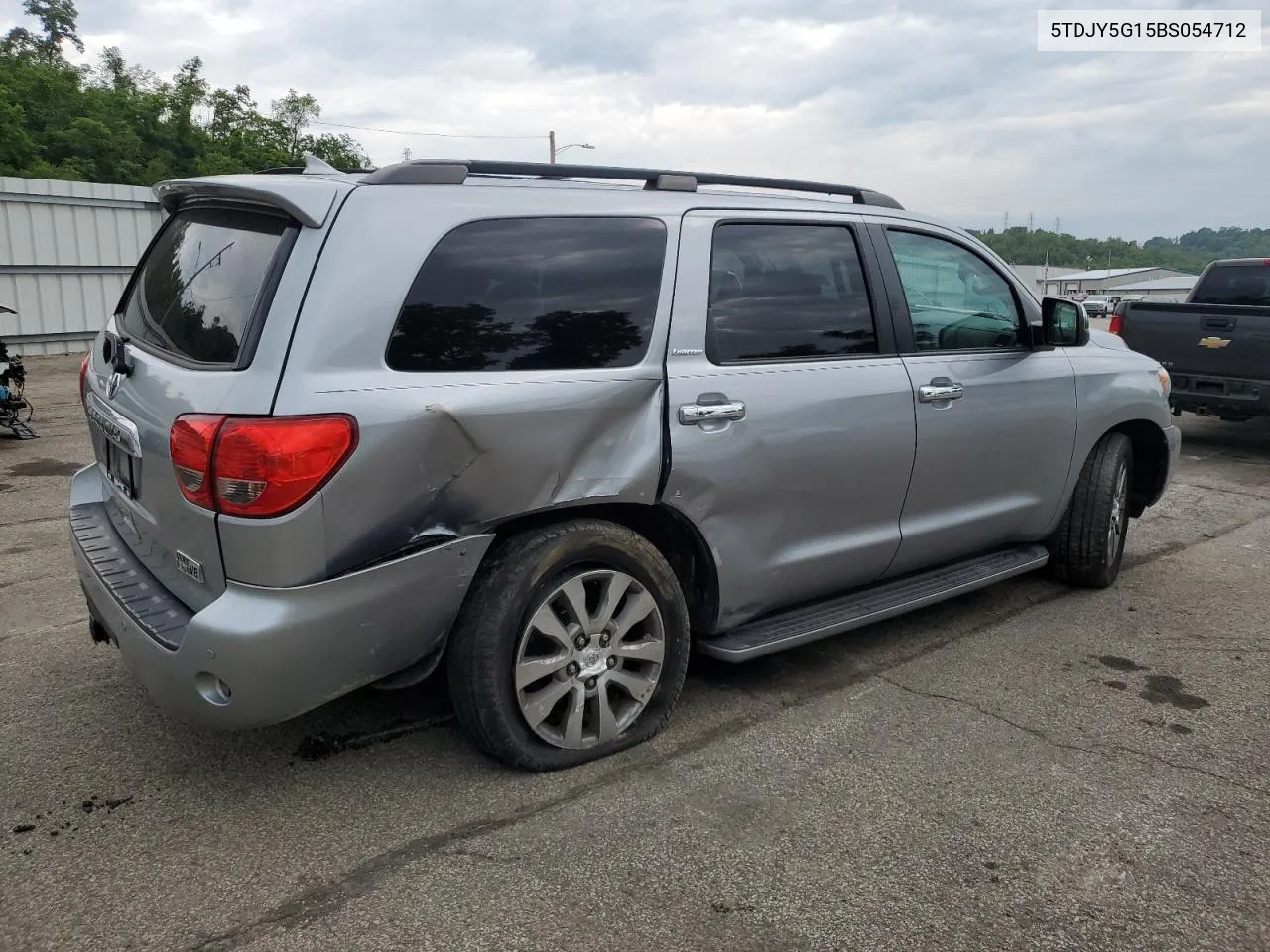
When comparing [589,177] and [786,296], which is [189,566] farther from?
[786,296]

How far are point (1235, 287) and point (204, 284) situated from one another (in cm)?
999

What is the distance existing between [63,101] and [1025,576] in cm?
3531

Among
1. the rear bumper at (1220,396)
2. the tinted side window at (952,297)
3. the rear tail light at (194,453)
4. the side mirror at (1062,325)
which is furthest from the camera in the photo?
the rear bumper at (1220,396)

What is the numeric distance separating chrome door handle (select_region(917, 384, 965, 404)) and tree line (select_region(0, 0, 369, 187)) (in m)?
22.6

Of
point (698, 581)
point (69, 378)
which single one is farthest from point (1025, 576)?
point (69, 378)

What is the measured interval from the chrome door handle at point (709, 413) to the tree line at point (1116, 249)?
1987 inches

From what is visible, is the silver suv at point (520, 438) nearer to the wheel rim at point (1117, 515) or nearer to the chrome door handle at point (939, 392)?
the chrome door handle at point (939, 392)

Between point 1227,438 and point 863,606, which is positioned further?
point 1227,438

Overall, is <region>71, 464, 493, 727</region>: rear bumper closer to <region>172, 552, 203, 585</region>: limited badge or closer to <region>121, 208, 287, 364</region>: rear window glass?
<region>172, 552, 203, 585</region>: limited badge

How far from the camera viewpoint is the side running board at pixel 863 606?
11.4 ft

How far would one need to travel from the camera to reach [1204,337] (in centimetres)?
877

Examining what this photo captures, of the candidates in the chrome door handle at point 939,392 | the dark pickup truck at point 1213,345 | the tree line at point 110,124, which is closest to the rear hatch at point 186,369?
the chrome door handle at point 939,392

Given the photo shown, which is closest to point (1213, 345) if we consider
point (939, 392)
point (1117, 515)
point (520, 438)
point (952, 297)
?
point (1117, 515)

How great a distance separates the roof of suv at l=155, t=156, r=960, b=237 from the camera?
9.12ft
